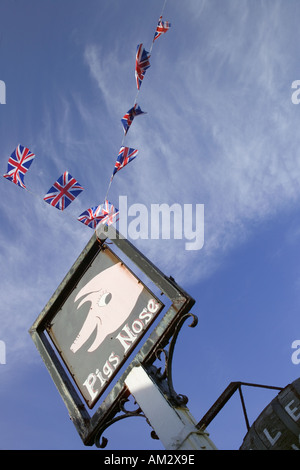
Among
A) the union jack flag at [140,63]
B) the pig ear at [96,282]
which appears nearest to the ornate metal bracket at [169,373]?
the pig ear at [96,282]

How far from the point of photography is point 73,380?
5430 mm

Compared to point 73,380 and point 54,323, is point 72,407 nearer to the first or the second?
point 73,380

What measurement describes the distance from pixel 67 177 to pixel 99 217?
1.13 m

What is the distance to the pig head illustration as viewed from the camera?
17.0 feet

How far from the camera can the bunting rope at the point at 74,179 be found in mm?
6645

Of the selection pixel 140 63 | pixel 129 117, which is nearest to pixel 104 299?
pixel 129 117

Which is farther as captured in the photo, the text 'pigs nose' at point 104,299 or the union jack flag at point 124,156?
the union jack flag at point 124,156

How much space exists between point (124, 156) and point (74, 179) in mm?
1030

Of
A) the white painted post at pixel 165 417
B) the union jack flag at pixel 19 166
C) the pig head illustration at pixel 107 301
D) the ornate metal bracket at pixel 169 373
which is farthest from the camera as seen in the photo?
the union jack flag at pixel 19 166

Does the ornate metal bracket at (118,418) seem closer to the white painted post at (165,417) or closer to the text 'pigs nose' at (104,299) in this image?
the white painted post at (165,417)

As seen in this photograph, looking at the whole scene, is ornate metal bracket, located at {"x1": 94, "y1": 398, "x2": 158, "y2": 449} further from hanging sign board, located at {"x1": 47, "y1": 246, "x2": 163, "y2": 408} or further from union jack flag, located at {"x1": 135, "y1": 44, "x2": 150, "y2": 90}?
union jack flag, located at {"x1": 135, "y1": 44, "x2": 150, "y2": 90}

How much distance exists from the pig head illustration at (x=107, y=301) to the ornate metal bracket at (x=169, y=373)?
2.84 feet

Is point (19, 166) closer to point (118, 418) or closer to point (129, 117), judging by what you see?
point (129, 117)
